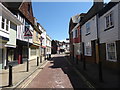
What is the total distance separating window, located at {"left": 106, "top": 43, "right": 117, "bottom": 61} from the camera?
10.5 m

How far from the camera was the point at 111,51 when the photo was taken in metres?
11.0

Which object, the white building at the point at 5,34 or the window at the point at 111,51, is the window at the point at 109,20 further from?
the white building at the point at 5,34

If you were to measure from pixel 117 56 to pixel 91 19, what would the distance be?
7.11 meters

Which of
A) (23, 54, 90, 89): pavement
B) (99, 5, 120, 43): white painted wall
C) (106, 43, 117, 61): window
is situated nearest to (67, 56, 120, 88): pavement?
(23, 54, 90, 89): pavement

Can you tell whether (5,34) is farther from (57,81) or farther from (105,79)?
(105,79)

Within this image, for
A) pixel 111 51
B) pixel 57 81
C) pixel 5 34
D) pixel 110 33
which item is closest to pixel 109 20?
pixel 110 33

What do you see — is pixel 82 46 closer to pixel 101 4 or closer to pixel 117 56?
pixel 101 4

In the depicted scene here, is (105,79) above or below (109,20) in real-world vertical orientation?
below

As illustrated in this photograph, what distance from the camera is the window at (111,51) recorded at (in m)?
10.5

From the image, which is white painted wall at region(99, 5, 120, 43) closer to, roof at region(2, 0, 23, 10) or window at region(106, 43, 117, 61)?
window at region(106, 43, 117, 61)

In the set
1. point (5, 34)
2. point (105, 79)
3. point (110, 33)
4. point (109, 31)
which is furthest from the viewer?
point (109, 31)

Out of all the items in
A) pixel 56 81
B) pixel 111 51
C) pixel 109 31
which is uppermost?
pixel 109 31

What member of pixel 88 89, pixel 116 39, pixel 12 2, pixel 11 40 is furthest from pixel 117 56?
pixel 12 2

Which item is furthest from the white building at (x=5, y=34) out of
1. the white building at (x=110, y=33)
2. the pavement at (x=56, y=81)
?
the white building at (x=110, y=33)
